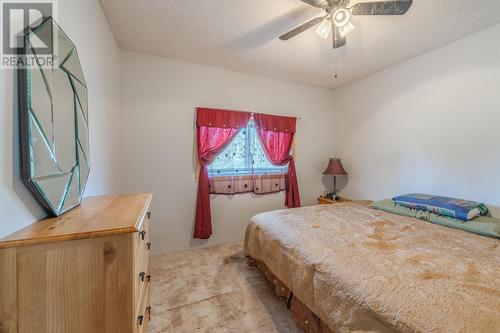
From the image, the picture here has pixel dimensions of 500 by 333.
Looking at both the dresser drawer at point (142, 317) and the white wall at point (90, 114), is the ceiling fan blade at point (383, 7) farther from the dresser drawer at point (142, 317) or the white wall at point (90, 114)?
the dresser drawer at point (142, 317)

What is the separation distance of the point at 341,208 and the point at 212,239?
178cm

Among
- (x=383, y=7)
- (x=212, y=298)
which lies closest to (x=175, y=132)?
(x=212, y=298)

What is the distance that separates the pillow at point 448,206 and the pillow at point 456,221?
0.04m

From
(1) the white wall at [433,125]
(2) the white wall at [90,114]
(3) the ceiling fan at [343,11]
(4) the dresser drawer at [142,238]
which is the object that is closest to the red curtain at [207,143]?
(2) the white wall at [90,114]

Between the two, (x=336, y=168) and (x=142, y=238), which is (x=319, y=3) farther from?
(x=336, y=168)

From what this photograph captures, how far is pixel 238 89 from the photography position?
9.73 ft

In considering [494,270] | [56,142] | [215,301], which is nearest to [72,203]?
[56,142]

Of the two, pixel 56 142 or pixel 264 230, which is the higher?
pixel 56 142

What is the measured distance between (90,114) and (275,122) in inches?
91.4

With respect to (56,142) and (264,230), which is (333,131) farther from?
(56,142)

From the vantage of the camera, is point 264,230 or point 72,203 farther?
point 264,230

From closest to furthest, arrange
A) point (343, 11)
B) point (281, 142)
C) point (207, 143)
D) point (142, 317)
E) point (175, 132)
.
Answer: point (142, 317) → point (343, 11) → point (175, 132) → point (207, 143) → point (281, 142)

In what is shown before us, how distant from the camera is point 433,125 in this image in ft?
7.72

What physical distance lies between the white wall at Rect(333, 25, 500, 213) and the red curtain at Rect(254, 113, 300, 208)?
3.40 ft
